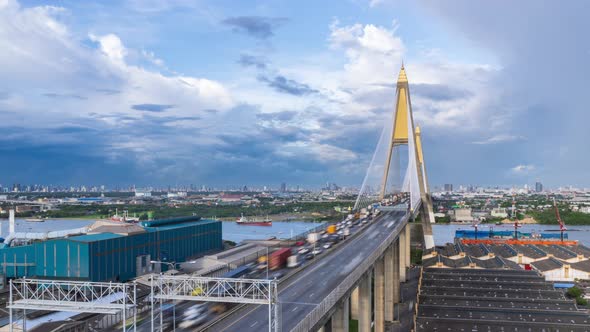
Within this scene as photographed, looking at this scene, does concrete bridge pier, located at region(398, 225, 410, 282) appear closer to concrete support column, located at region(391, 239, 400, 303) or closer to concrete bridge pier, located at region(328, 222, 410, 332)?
concrete bridge pier, located at region(328, 222, 410, 332)

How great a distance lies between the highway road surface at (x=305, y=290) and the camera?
18.8 meters

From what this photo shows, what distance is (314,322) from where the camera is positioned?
52.6 ft

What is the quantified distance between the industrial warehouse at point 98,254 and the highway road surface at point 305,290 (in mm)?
17519

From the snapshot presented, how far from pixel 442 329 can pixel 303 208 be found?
14142 cm

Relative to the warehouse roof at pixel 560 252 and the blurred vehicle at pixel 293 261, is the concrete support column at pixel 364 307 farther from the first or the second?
the warehouse roof at pixel 560 252

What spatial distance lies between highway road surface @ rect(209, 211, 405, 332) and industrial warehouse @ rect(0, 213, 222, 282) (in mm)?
17519

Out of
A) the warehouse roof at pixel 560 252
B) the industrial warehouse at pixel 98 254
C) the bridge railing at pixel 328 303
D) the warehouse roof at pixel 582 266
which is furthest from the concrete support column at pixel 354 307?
the warehouse roof at pixel 560 252

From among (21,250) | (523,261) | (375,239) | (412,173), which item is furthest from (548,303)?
(21,250)

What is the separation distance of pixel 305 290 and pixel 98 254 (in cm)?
2145

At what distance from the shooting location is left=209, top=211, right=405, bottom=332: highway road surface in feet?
61.6

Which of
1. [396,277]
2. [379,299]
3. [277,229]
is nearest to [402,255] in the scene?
[396,277]

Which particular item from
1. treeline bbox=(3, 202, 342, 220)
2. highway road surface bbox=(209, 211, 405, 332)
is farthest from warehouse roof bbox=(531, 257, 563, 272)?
treeline bbox=(3, 202, 342, 220)

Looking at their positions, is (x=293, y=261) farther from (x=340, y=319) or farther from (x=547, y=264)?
(x=547, y=264)

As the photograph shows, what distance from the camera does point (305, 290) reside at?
78.2ft
